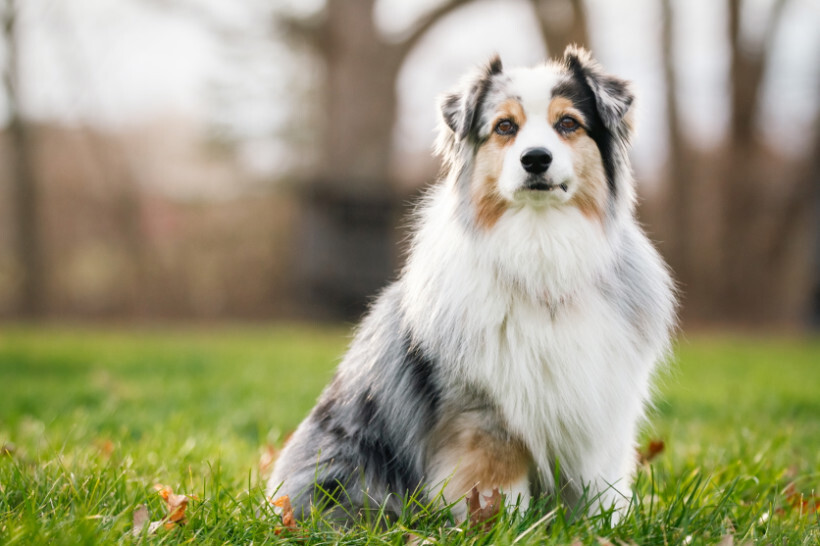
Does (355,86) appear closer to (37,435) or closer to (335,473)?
(37,435)

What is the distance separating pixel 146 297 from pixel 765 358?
13.3 metres

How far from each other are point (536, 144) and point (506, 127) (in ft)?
0.78

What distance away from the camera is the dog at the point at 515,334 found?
2.79 meters

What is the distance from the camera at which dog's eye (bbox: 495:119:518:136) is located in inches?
123

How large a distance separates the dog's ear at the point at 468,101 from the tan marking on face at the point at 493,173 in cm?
14

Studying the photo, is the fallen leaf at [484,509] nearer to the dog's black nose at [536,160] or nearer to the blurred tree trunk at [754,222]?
the dog's black nose at [536,160]

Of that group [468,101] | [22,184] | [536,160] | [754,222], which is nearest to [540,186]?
[536,160]

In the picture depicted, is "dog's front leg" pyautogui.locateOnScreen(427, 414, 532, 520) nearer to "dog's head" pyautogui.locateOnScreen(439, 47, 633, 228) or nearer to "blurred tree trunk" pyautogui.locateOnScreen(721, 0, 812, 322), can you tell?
"dog's head" pyautogui.locateOnScreen(439, 47, 633, 228)

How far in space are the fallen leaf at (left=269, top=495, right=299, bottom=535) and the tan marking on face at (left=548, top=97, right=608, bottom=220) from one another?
1705 millimetres

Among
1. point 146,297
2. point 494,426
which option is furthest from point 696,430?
point 146,297

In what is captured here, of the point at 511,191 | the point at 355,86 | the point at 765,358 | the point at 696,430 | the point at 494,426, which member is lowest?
the point at 765,358

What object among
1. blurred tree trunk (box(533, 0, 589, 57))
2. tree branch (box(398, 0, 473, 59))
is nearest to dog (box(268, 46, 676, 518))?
blurred tree trunk (box(533, 0, 589, 57))

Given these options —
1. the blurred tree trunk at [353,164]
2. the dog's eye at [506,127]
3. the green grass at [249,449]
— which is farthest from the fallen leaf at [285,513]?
the blurred tree trunk at [353,164]

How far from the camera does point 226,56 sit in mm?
14680
